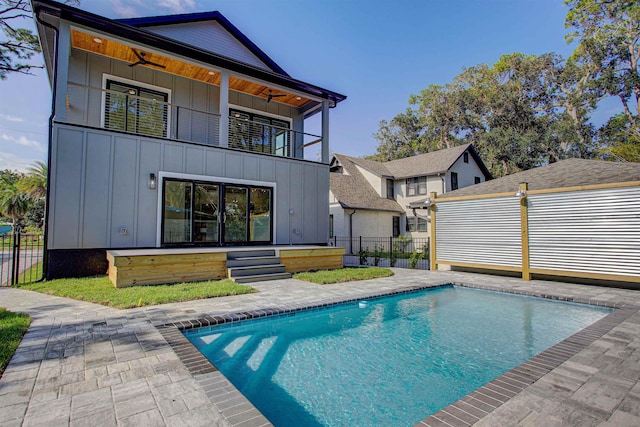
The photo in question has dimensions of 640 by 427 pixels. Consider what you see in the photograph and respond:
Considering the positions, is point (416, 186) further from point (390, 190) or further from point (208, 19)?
point (208, 19)

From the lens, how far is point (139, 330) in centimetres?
393

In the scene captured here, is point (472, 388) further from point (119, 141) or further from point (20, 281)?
point (20, 281)

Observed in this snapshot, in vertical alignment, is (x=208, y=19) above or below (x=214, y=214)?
above

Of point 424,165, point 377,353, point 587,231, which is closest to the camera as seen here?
point 377,353

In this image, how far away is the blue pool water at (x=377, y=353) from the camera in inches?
113

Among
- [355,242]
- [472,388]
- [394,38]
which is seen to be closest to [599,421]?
[472,388]

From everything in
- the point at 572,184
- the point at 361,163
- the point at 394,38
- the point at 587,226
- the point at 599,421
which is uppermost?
the point at 394,38

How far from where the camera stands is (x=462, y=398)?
2.46 m

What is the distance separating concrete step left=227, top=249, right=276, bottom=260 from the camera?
8116 millimetres

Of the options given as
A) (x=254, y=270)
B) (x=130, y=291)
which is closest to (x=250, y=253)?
(x=254, y=270)

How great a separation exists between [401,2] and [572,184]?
504 inches

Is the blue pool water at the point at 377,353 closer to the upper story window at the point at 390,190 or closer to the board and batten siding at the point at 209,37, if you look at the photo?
the board and batten siding at the point at 209,37

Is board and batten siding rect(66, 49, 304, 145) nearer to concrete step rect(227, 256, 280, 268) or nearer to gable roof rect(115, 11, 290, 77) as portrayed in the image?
gable roof rect(115, 11, 290, 77)

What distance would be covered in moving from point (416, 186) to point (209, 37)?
1468 centimetres
